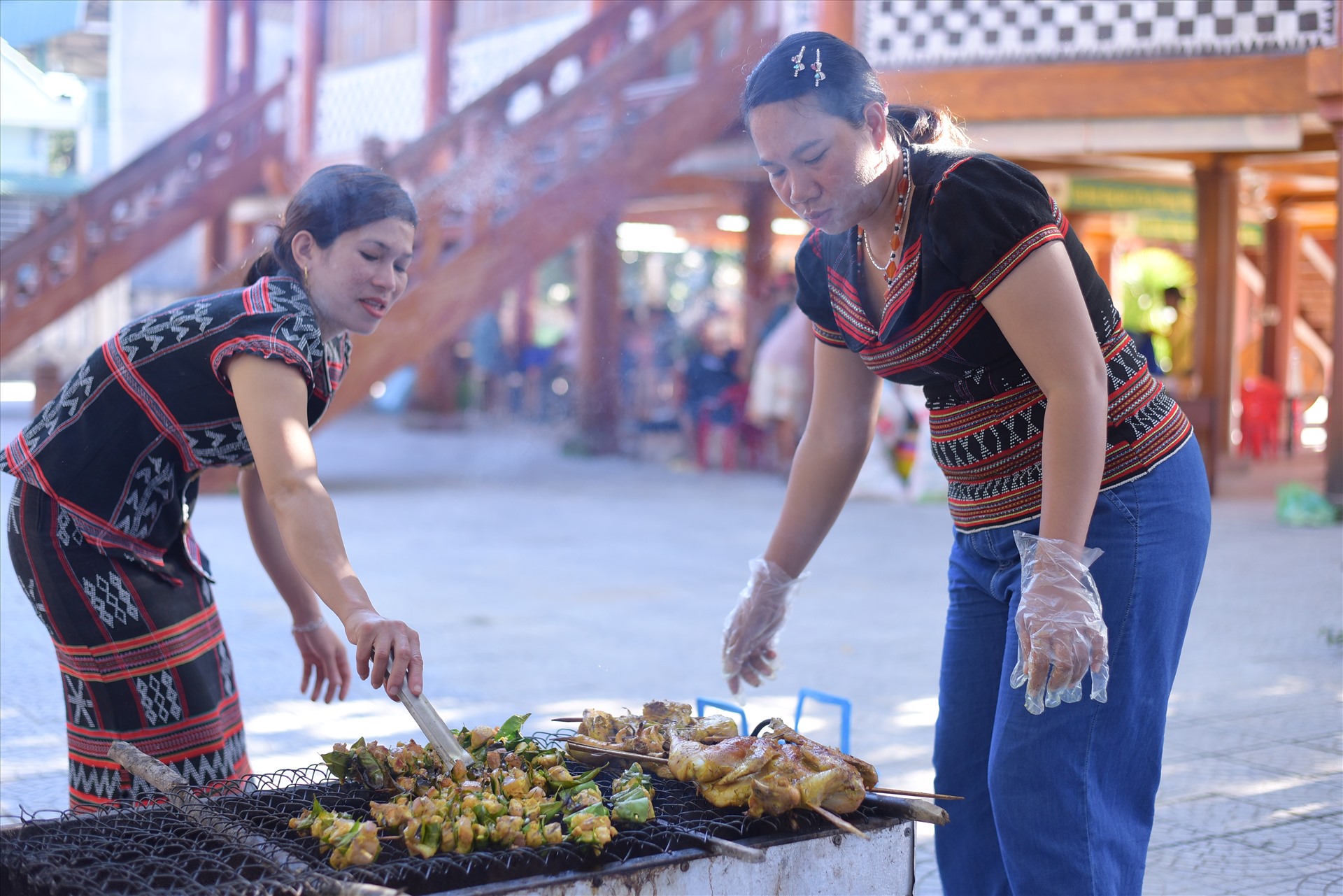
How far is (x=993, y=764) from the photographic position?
241cm

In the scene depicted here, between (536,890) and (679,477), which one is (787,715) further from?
(679,477)

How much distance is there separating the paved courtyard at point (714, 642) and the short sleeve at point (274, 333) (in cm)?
207

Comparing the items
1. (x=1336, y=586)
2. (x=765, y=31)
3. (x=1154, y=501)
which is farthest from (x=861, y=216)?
(x=765, y=31)

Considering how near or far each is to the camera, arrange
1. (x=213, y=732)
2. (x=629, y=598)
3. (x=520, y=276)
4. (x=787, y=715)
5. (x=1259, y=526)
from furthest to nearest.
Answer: (x=520, y=276) → (x=1259, y=526) → (x=629, y=598) → (x=787, y=715) → (x=213, y=732)

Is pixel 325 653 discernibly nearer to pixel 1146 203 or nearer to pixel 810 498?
pixel 810 498

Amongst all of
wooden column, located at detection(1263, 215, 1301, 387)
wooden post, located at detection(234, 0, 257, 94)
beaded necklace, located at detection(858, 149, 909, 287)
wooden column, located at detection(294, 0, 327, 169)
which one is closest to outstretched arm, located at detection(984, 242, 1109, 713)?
beaded necklace, located at detection(858, 149, 909, 287)

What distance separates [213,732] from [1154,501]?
199cm

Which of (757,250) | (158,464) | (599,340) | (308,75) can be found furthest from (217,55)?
(158,464)

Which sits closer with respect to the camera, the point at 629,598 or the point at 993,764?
the point at 993,764

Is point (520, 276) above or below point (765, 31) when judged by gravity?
below

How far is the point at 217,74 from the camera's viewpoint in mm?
17391

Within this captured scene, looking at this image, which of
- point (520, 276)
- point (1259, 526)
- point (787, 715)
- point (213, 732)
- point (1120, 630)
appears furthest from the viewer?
point (520, 276)

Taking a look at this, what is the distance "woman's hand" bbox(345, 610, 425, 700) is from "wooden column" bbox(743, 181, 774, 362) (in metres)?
12.0

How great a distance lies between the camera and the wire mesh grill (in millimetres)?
2043
